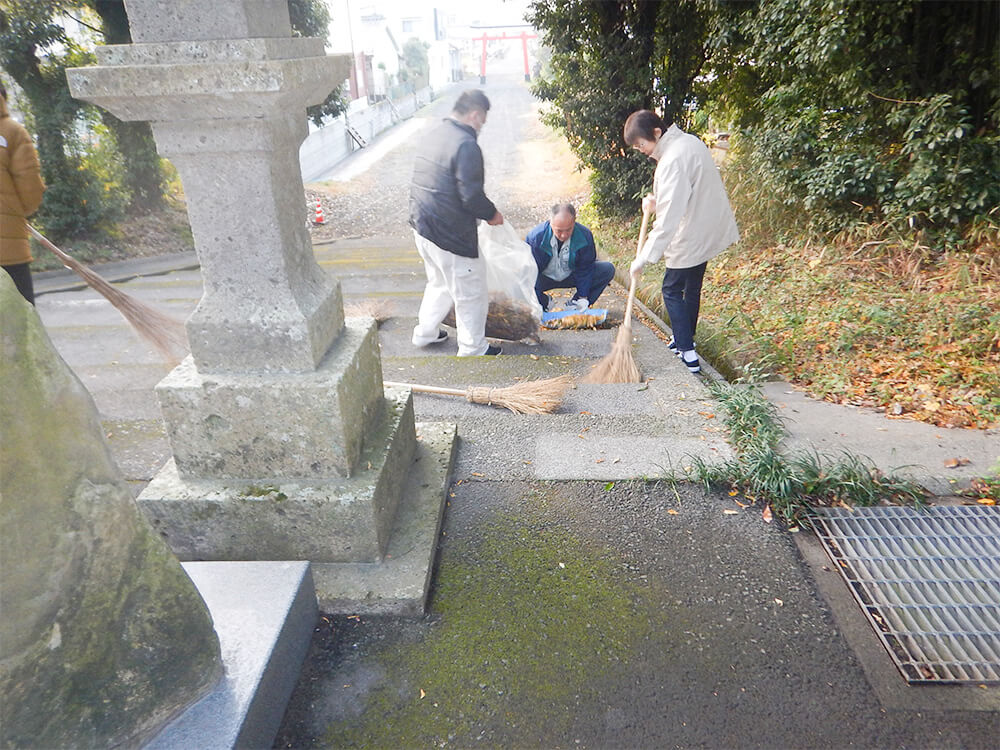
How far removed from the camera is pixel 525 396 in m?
3.66

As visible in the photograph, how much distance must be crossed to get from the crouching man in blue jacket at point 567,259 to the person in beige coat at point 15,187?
368 cm

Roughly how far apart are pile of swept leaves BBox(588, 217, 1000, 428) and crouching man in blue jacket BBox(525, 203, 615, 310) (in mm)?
835

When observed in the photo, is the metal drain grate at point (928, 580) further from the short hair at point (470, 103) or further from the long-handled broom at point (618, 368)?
the short hair at point (470, 103)

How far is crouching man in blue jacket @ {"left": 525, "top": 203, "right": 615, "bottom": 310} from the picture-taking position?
5719 mm

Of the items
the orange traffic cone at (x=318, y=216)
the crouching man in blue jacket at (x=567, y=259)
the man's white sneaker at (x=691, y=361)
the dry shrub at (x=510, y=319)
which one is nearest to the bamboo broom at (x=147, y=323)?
the dry shrub at (x=510, y=319)

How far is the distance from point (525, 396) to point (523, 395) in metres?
0.02

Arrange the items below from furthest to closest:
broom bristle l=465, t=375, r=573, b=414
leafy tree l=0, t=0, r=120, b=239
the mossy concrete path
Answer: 1. leafy tree l=0, t=0, r=120, b=239
2. broom bristle l=465, t=375, r=573, b=414
3. the mossy concrete path

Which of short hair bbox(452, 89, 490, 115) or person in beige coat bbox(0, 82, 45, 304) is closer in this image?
person in beige coat bbox(0, 82, 45, 304)

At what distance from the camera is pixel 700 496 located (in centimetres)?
286

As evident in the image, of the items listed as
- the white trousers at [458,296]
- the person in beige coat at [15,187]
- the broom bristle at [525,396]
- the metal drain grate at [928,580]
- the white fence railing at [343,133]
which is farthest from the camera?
the white fence railing at [343,133]

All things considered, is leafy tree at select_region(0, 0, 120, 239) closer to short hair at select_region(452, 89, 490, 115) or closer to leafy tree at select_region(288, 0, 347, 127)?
leafy tree at select_region(288, 0, 347, 127)

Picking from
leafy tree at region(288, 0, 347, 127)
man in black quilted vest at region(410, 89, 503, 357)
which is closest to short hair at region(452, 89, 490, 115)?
man in black quilted vest at region(410, 89, 503, 357)

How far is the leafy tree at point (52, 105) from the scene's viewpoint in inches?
351

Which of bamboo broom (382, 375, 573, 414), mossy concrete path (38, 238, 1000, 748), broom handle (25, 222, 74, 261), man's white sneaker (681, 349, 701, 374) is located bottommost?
man's white sneaker (681, 349, 701, 374)
